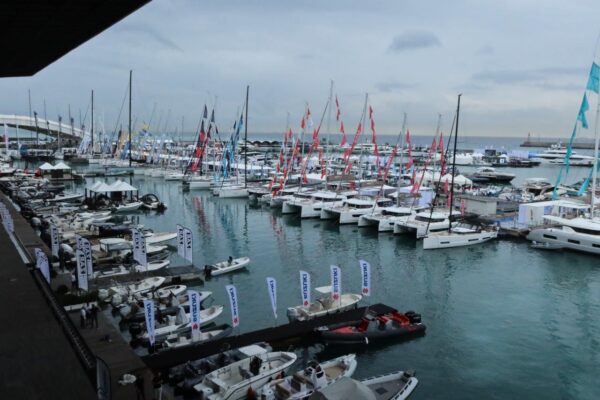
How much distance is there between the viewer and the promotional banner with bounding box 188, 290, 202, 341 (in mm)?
21016

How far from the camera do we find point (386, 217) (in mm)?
51031

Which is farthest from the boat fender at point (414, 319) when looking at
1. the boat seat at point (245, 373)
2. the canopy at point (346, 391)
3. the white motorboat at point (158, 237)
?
the white motorboat at point (158, 237)

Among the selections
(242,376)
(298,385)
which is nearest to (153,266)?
(242,376)

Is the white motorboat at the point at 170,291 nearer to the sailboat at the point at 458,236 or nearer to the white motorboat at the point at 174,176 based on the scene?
the sailboat at the point at 458,236

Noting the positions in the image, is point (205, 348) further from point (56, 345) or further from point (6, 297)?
point (6, 297)

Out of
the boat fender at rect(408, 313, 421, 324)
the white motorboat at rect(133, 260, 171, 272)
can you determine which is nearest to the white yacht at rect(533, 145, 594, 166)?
the boat fender at rect(408, 313, 421, 324)

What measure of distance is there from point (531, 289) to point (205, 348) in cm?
2291

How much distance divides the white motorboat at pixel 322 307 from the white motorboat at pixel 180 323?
3.98 m

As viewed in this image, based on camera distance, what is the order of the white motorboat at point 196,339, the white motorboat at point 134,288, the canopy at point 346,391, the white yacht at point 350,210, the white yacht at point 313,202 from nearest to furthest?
1. the canopy at point 346,391
2. the white motorboat at point 196,339
3. the white motorboat at point 134,288
4. the white yacht at point 350,210
5. the white yacht at point 313,202

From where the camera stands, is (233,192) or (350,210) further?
(233,192)

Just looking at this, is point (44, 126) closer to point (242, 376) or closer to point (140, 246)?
point (140, 246)

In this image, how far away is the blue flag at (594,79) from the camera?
1714 inches

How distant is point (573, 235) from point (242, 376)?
35051 millimetres

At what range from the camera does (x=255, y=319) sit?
26.5 meters
